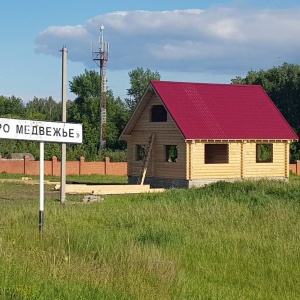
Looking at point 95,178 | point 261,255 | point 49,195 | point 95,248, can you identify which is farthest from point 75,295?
point 95,178

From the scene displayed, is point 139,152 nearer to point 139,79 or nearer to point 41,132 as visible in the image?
point 41,132

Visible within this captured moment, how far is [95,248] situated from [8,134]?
230 centimetres

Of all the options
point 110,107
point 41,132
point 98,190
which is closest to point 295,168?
point 98,190

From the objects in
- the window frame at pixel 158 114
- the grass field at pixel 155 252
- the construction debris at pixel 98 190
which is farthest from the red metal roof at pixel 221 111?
the grass field at pixel 155 252

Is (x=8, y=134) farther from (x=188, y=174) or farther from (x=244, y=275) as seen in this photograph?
(x=188, y=174)

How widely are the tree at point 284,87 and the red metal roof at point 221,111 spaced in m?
25.3

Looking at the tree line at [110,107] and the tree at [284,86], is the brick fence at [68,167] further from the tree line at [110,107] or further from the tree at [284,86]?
the tree at [284,86]

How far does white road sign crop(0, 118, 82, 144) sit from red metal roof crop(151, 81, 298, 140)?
1946 cm

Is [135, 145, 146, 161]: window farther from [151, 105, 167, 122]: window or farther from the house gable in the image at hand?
[151, 105, 167, 122]: window

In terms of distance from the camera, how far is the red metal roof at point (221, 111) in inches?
1289

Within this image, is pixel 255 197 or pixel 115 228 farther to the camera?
pixel 255 197

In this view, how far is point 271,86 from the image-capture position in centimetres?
6550

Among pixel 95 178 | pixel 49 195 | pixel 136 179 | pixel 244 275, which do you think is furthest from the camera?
pixel 95 178

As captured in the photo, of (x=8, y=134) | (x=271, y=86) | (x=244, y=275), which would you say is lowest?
(x=244, y=275)
